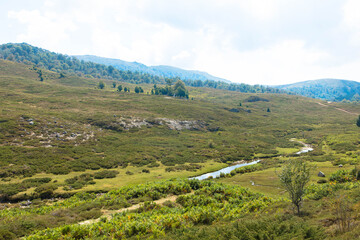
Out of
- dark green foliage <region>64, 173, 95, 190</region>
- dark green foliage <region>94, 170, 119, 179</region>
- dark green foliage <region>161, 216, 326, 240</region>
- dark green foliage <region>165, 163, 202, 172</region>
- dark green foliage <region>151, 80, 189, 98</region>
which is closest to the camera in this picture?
dark green foliage <region>161, 216, 326, 240</region>

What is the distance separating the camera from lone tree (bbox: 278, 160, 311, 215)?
51.9 ft

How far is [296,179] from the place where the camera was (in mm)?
16031

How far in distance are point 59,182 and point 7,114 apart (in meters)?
40.0

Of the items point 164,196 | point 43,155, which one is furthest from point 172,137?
point 164,196

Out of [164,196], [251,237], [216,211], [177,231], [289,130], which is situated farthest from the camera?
[289,130]

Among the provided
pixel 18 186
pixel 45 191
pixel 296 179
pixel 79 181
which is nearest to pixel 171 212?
pixel 296 179

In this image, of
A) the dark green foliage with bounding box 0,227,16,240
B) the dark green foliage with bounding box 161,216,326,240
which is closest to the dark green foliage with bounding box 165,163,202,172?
the dark green foliage with bounding box 161,216,326,240

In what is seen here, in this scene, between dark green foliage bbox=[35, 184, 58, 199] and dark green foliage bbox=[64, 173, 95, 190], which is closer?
dark green foliage bbox=[35, 184, 58, 199]

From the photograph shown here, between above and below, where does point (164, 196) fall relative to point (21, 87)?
below

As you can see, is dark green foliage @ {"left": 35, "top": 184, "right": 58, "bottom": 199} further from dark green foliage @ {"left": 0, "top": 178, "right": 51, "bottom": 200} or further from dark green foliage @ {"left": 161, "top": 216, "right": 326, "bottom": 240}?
dark green foliage @ {"left": 161, "top": 216, "right": 326, "bottom": 240}

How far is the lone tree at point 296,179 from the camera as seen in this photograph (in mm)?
15812

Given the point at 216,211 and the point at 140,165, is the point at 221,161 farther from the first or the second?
the point at 216,211

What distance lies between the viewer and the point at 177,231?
15.4 m

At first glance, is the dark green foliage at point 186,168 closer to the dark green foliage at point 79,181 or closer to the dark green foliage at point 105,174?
the dark green foliage at point 105,174
